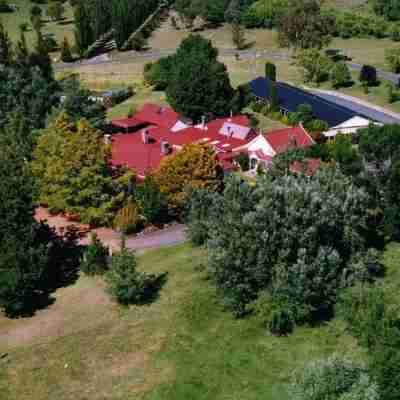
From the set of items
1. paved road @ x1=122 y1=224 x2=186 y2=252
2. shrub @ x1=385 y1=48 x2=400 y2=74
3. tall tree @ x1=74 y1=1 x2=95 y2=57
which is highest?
tall tree @ x1=74 y1=1 x2=95 y2=57

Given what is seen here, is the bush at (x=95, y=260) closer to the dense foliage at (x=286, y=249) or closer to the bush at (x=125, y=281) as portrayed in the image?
the bush at (x=125, y=281)

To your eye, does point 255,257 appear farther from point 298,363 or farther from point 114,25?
point 114,25

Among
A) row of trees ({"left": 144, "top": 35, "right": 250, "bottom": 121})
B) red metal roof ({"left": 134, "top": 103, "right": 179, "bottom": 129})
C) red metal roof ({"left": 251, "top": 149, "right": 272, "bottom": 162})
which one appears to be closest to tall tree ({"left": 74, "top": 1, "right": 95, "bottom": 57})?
red metal roof ({"left": 134, "top": 103, "right": 179, "bottom": 129})

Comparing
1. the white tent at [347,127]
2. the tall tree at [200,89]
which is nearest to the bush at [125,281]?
the tall tree at [200,89]

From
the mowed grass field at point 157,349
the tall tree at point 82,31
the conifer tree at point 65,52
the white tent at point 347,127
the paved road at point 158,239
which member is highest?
the tall tree at point 82,31

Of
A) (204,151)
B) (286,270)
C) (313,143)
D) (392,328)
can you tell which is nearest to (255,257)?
(286,270)

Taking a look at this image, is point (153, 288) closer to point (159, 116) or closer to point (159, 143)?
point (159, 143)

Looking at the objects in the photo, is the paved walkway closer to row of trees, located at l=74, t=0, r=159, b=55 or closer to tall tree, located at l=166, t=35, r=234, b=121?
tall tree, located at l=166, t=35, r=234, b=121
